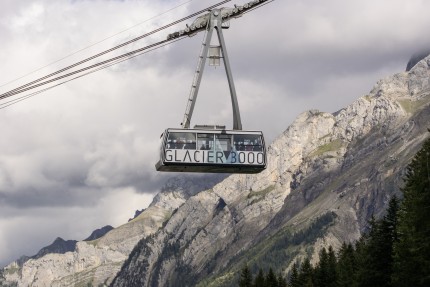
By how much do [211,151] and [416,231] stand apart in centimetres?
3254

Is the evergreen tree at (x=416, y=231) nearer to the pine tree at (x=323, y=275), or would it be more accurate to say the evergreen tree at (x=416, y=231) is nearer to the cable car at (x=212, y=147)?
the cable car at (x=212, y=147)

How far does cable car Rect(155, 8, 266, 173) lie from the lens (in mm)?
51500

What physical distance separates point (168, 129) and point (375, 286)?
173 feet

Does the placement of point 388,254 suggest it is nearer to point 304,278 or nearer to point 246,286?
point 304,278

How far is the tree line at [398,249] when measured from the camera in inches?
2997

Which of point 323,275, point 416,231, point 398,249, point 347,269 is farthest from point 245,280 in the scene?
point 416,231

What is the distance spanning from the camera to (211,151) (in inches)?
2041

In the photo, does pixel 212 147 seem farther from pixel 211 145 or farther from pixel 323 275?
pixel 323 275

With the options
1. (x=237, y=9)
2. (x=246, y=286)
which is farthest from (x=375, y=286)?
(x=246, y=286)

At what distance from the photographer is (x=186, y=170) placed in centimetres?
5216

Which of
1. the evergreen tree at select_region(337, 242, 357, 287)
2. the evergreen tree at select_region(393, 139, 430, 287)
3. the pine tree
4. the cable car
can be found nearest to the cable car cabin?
the cable car

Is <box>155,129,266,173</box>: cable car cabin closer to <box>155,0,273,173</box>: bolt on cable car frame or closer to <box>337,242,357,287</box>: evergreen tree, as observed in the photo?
<box>155,0,273,173</box>: bolt on cable car frame

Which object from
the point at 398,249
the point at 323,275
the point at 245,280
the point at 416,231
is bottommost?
the point at 398,249

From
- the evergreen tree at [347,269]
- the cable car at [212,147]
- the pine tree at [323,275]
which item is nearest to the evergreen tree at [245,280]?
the pine tree at [323,275]
